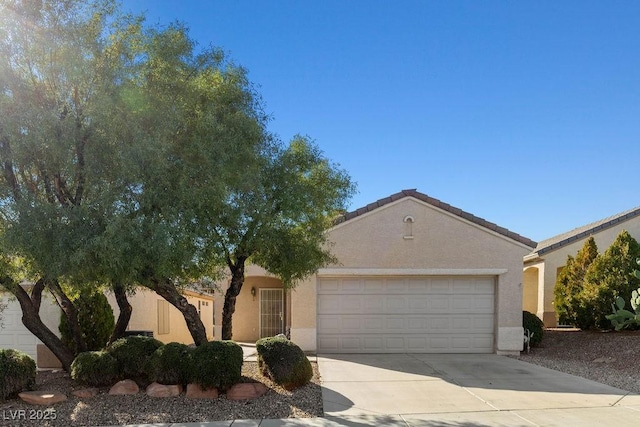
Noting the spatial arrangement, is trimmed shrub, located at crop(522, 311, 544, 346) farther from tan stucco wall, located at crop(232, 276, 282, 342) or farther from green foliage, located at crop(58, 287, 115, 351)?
green foliage, located at crop(58, 287, 115, 351)

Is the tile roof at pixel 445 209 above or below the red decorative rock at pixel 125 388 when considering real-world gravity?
above

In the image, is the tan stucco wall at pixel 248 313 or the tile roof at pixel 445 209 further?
the tan stucco wall at pixel 248 313

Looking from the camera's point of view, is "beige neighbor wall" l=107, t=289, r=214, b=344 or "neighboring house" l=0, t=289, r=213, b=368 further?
"beige neighbor wall" l=107, t=289, r=214, b=344

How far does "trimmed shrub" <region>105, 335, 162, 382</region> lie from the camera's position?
8.11 meters

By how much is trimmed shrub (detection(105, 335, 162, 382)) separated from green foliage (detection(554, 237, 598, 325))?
41.0 feet

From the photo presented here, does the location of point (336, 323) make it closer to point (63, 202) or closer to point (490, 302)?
point (490, 302)

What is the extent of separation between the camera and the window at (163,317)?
15664 millimetres

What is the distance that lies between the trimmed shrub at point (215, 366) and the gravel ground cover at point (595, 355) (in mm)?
7135

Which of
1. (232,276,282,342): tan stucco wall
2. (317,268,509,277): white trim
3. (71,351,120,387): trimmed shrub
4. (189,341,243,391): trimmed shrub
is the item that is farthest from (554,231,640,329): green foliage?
(71,351,120,387): trimmed shrub

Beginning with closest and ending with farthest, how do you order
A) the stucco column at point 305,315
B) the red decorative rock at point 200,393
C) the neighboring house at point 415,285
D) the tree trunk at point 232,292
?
the red decorative rock at point 200,393 < the tree trunk at point 232,292 < the stucco column at point 305,315 < the neighboring house at point 415,285

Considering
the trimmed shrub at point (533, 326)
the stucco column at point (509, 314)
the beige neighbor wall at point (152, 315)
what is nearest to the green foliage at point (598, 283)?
the trimmed shrub at point (533, 326)

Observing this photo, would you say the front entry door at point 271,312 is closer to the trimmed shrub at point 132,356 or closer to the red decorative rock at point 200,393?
the trimmed shrub at point 132,356

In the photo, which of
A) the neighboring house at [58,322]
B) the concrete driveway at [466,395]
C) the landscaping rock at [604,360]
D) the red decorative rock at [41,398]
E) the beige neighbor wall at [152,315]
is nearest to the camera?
the concrete driveway at [466,395]

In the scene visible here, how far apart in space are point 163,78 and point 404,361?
8.35 m
